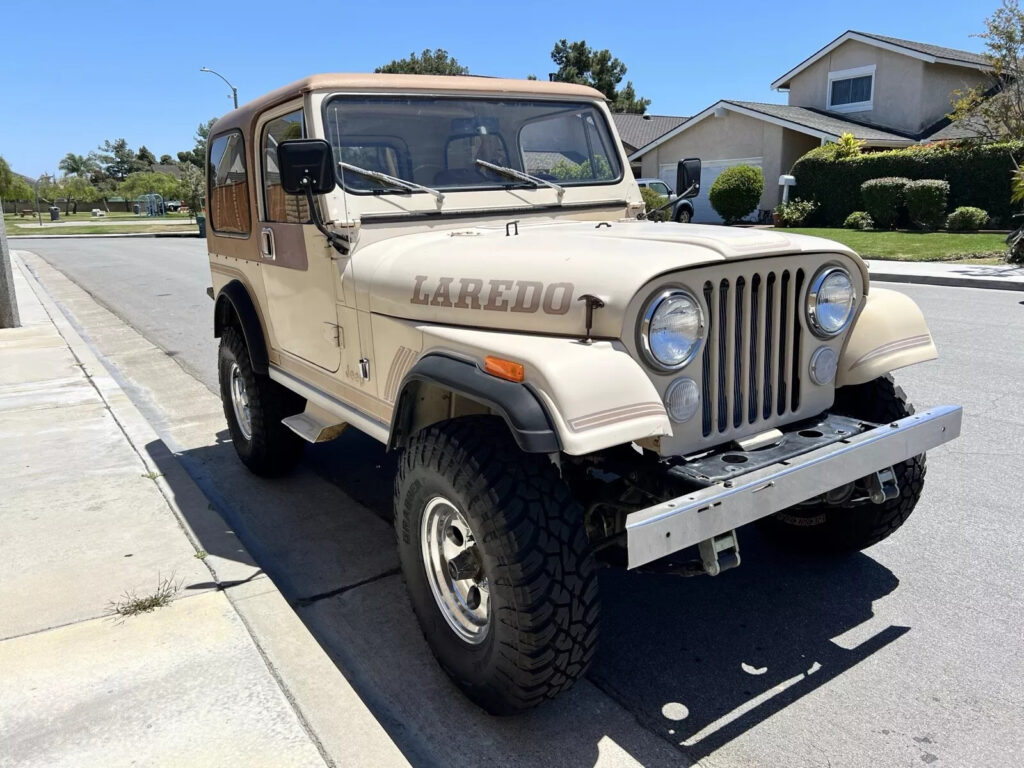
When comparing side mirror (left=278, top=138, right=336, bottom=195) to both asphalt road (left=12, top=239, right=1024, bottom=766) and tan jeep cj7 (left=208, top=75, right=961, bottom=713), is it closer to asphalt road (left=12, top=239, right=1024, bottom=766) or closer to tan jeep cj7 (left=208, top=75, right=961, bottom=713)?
tan jeep cj7 (left=208, top=75, right=961, bottom=713)

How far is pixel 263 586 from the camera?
11.6 feet

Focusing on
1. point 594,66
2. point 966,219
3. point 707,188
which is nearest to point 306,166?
point 966,219

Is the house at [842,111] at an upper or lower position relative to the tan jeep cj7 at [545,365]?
upper

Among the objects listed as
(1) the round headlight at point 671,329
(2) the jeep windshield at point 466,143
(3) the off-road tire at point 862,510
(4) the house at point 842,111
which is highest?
(4) the house at point 842,111

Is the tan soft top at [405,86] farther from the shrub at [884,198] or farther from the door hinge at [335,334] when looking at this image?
the shrub at [884,198]

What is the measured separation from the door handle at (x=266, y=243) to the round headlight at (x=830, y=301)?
8.81 feet

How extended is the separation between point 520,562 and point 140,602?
1.90m

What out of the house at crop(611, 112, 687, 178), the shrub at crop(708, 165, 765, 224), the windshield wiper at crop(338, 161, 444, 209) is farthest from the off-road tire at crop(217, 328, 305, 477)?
the house at crop(611, 112, 687, 178)

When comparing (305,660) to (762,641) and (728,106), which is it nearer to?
(762,641)

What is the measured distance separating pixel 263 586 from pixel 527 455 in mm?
1666

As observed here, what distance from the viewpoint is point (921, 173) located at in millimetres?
22141

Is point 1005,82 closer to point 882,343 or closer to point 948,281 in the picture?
point 948,281

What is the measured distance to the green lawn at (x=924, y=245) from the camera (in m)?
15.5

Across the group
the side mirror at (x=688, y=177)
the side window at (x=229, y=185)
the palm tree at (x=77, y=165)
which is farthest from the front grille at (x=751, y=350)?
the palm tree at (x=77, y=165)
